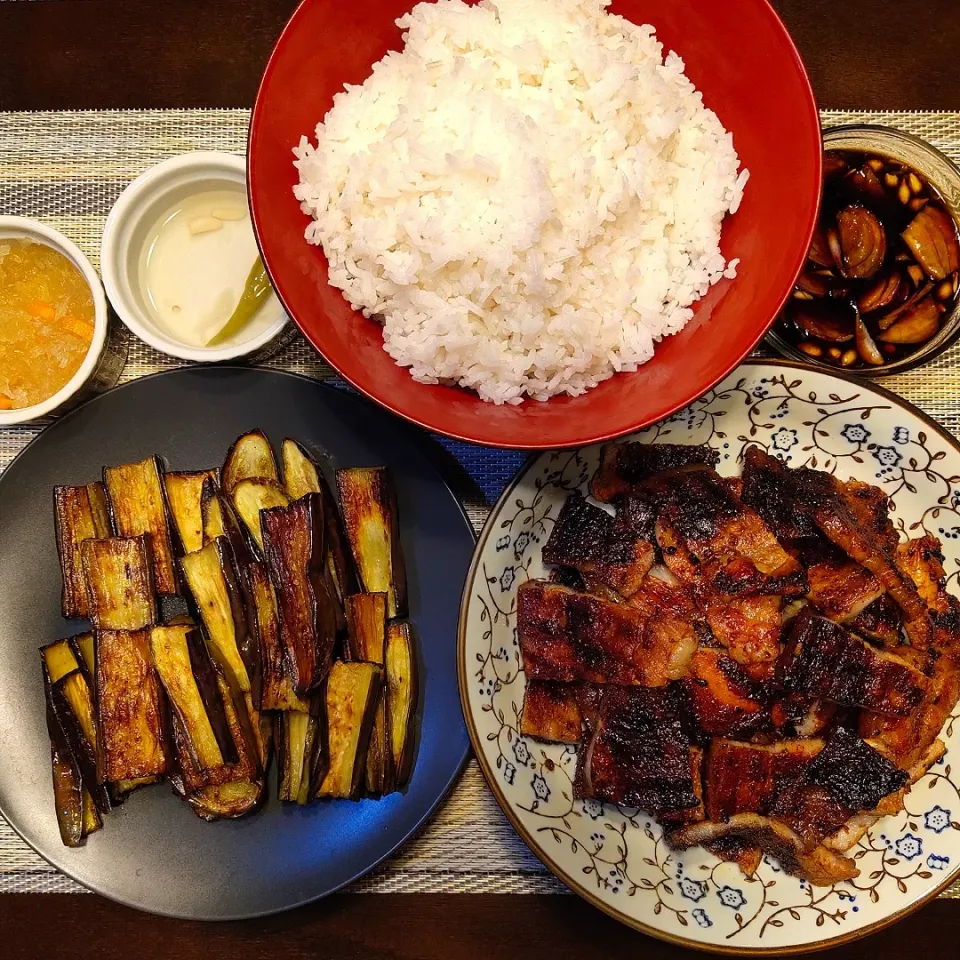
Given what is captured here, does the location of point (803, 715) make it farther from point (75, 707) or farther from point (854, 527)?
point (75, 707)

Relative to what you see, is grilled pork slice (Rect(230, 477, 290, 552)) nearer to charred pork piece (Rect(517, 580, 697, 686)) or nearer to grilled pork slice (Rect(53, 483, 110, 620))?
grilled pork slice (Rect(53, 483, 110, 620))

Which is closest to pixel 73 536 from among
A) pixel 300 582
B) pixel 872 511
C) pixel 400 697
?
pixel 300 582

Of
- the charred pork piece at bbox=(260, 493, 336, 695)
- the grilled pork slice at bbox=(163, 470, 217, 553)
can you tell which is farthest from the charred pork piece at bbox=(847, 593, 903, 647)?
the grilled pork slice at bbox=(163, 470, 217, 553)

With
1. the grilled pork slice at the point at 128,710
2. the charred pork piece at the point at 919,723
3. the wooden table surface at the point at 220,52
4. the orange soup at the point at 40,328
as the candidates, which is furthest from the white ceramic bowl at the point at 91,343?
the charred pork piece at the point at 919,723

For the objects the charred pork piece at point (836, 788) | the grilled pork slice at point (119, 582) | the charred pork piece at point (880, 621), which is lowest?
the charred pork piece at point (836, 788)

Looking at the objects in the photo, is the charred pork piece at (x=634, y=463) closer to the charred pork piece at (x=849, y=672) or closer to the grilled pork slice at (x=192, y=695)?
the charred pork piece at (x=849, y=672)

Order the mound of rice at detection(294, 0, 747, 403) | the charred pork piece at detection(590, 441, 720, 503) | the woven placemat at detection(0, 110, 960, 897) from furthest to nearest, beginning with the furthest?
the woven placemat at detection(0, 110, 960, 897)
the charred pork piece at detection(590, 441, 720, 503)
the mound of rice at detection(294, 0, 747, 403)
